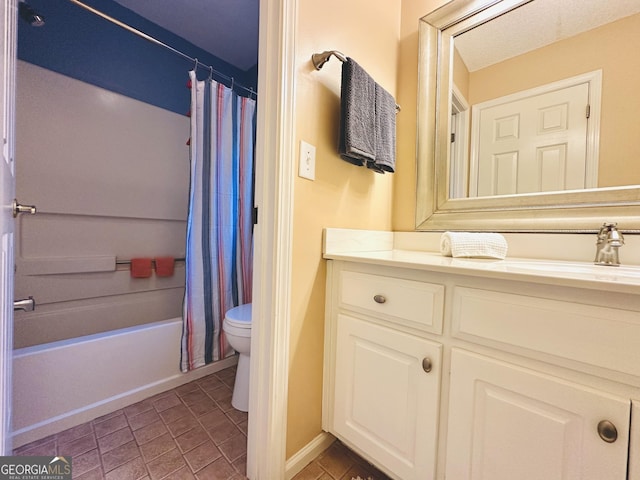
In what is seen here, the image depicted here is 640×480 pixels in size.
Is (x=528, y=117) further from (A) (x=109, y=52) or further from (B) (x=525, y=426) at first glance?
(A) (x=109, y=52)

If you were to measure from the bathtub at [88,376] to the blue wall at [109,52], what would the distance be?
63.4 inches

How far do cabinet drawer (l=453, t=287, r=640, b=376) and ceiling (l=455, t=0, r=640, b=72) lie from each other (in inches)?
42.7

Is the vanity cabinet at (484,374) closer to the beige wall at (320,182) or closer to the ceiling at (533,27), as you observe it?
the beige wall at (320,182)

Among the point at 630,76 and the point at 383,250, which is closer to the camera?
the point at 630,76

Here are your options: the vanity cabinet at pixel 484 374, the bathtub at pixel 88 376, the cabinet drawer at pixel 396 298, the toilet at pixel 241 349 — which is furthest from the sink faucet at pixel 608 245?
the bathtub at pixel 88 376

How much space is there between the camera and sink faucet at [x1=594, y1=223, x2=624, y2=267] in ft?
2.60

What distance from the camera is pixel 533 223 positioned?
3.29 feet

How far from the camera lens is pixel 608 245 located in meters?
0.81

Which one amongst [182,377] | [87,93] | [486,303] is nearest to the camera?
[486,303]

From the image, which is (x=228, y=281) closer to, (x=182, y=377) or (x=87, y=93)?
(x=182, y=377)

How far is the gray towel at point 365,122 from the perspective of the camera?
94 centimetres

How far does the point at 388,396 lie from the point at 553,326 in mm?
507

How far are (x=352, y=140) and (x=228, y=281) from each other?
4.08 ft

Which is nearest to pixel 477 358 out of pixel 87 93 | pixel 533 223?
pixel 533 223
